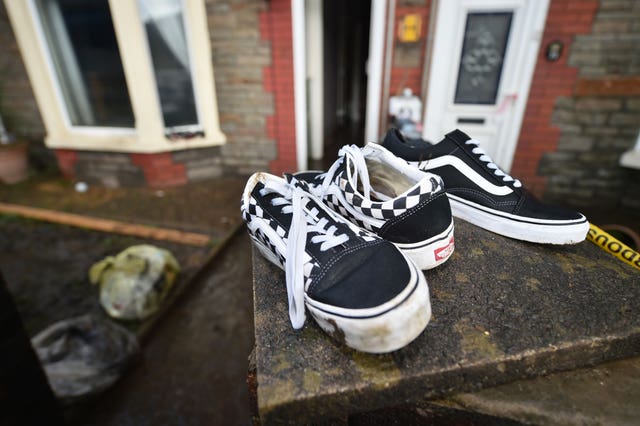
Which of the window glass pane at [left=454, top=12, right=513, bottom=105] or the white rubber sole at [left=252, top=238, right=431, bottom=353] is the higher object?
the window glass pane at [left=454, top=12, right=513, bottom=105]

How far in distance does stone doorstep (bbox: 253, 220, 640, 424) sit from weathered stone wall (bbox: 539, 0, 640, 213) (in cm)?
316

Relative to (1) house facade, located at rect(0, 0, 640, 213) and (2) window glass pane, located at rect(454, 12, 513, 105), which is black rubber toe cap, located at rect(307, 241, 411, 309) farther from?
(2) window glass pane, located at rect(454, 12, 513, 105)

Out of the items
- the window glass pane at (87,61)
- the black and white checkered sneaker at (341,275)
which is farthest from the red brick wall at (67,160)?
the black and white checkered sneaker at (341,275)

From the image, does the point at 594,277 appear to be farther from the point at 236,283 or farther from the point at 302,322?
the point at 236,283

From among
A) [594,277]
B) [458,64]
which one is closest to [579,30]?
[458,64]

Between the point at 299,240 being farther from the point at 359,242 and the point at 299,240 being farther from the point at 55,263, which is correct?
the point at 55,263

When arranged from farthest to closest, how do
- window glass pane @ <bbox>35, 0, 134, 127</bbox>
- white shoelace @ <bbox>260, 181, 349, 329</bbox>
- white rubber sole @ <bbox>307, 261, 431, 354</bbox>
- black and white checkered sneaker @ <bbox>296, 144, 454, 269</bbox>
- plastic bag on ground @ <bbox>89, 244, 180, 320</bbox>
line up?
window glass pane @ <bbox>35, 0, 134, 127</bbox> < plastic bag on ground @ <bbox>89, 244, 180, 320</bbox> < black and white checkered sneaker @ <bbox>296, 144, 454, 269</bbox> < white shoelace @ <bbox>260, 181, 349, 329</bbox> < white rubber sole @ <bbox>307, 261, 431, 354</bbox>

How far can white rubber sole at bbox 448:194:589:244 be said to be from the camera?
1087 mm

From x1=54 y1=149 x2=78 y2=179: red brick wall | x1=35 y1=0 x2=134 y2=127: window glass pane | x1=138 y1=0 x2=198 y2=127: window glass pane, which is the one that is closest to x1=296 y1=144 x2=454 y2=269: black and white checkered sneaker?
x1=138 y1=0 x2=198 y2=127: window glass pane

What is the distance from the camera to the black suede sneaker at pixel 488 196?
110 centimetres

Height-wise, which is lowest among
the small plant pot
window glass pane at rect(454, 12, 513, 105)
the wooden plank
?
the wooden plank

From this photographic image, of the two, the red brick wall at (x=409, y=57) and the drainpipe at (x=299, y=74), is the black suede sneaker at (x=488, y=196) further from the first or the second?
the drainpipe at (x=299, y=74)

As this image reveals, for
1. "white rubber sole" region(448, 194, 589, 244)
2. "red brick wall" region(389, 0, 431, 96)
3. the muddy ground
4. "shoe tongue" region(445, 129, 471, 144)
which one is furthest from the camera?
"red brick wall" region(389, 0, 431, 96)

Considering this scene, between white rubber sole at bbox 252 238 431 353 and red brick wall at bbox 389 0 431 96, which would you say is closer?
white rubber sole at bbox 252 238 431 353
